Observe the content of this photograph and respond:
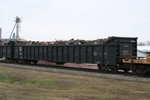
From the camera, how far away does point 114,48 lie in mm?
18812

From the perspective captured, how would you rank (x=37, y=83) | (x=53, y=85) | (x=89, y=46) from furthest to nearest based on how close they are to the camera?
(x=89, y=46)
(x=37, y=83)
(x=53, y=85)

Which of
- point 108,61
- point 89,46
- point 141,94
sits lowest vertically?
point 141,94

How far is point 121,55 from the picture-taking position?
18953mm

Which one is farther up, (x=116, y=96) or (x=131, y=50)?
(x=131, y=50)

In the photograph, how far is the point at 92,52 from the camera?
21.0m

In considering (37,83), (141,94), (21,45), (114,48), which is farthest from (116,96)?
(21,45)

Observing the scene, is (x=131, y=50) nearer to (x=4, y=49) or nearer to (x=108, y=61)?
(x=108, y=61)

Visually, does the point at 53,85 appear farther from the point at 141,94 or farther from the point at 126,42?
the point at 126,42

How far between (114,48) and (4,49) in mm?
21305

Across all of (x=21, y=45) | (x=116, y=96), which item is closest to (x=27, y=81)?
(x=116, y=96)

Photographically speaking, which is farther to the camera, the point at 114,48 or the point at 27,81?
the point at 114,48

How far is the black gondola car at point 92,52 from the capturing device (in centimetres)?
1895

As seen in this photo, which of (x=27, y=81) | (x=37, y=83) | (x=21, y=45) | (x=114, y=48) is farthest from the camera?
(x=21, y=45)

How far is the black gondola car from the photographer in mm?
18953
